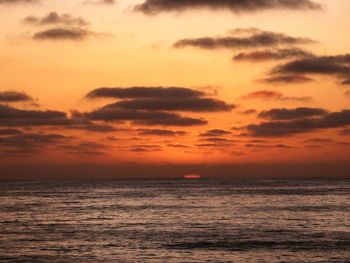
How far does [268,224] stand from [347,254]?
26997 millimetres

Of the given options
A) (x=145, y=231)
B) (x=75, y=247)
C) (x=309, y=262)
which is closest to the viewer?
(x=309, y=262)

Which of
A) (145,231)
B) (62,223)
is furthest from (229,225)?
(62,223)

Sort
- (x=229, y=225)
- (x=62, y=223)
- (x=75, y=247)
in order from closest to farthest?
(x=75, y=247)
(x=229, y=225)
(x=62, y=223)

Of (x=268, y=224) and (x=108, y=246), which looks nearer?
(x=108, y=246)

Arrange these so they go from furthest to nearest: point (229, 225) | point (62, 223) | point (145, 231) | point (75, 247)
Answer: point (62, 223) < point (229, 225) < point (145, 231) < point (75, 247)

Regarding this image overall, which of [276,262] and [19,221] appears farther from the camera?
[19,221]

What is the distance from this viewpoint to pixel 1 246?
177 feet

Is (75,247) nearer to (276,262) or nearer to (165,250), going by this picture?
(165,250)

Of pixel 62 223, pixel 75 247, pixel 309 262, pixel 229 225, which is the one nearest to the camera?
pixel 309 262

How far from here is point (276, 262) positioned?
45750 mm

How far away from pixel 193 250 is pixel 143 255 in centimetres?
498

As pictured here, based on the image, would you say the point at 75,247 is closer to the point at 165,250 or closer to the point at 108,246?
the point at 108,246

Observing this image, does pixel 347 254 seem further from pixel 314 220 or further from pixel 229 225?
pixel 314 220

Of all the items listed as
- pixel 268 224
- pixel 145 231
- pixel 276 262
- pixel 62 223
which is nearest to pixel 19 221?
pixel 62 223
